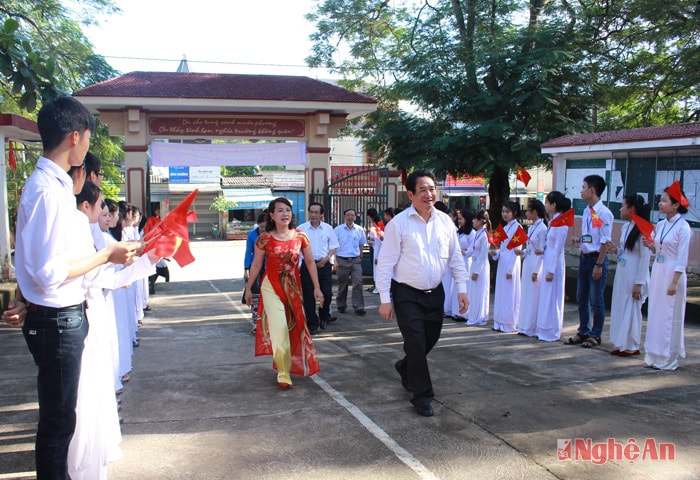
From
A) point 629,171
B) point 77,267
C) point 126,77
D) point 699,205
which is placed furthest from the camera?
point 629,171

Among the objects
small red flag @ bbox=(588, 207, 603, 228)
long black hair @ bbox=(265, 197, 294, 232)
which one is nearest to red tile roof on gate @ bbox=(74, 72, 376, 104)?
long black hair @ bbox=(265, 197, 294, 232)

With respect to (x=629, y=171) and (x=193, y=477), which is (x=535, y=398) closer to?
(x=193, y=477)

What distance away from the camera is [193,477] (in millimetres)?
3557

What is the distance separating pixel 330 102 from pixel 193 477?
31.2ft

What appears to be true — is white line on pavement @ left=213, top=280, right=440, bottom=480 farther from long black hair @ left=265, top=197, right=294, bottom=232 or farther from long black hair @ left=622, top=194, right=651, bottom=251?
long black hair @ left=622, top=194, right=651, bottom=251

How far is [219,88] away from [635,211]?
8.46m

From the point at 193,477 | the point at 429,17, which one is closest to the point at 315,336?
the point at 193,477

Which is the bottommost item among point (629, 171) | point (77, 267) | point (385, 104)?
point (77, 267)

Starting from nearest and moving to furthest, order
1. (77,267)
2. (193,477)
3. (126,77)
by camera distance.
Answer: (77,267) < (193,477) < (126,77)

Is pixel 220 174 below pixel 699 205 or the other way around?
the other way around

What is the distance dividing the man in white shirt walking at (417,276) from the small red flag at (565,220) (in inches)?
117

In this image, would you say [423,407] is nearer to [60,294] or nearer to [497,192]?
[60,294]

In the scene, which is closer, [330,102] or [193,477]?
[193,477]

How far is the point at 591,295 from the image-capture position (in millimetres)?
7121
